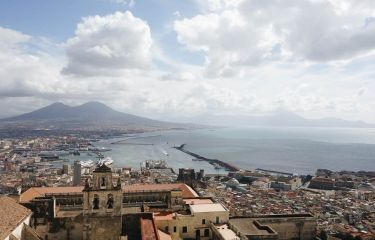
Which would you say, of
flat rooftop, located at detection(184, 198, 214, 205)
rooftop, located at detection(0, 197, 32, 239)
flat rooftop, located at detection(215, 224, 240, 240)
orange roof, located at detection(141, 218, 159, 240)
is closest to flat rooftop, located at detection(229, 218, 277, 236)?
flat rooftop, located at detection(215, 224, 240, 240)

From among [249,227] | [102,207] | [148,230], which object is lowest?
[249,227]

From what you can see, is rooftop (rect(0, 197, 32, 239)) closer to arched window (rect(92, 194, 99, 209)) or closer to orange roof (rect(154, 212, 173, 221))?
arched window (rect(92, 194, 99, 209))

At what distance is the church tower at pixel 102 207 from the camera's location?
18594mm

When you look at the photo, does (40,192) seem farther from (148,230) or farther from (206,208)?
(148,230)

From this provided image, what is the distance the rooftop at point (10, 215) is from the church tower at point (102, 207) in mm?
3316

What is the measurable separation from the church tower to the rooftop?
10.9 ft

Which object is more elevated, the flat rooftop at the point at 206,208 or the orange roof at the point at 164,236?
the flat rooftop at the point at 206,208

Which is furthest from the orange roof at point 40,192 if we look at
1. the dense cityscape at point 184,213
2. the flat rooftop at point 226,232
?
the flat rooftop at point 226,232

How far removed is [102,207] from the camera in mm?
18750

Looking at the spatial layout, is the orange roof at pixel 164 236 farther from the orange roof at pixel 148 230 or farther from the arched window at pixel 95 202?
the arched window at pixel 95 202

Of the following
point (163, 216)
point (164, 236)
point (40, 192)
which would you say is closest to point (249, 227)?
point (163, 216)

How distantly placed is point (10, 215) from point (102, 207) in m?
4.58

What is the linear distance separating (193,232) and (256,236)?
3.89 m

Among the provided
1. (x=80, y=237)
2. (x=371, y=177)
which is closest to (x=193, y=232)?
(x=80, y=237)
